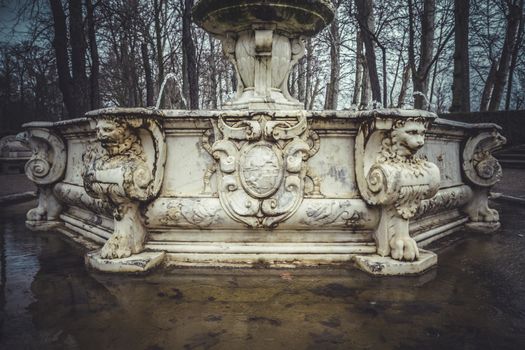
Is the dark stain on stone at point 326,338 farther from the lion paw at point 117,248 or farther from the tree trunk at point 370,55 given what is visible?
the tree trunk at point 370,55

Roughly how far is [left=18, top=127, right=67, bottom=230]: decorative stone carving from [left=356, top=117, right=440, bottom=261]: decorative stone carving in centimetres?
344

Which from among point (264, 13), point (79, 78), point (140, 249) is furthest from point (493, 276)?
point (79, 78)

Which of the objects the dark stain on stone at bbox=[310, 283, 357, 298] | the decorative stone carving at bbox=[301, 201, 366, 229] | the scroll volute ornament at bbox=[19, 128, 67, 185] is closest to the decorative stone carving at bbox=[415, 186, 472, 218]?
the decorative stone carving at bbox=[301, 201, 366, 229]

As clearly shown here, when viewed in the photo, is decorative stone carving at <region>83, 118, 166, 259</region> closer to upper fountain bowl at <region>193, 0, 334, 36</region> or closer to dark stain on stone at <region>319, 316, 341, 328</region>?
upper fountain bowl at <region>193, 0, 334, 36</region>

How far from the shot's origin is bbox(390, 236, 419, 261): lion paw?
2.60 metres

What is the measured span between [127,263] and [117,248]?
0.18 metres

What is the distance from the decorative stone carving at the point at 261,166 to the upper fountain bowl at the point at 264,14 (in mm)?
1232

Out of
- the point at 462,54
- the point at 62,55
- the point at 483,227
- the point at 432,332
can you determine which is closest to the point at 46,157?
the point at 432,332

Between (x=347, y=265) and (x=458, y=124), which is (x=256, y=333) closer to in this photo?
(x=347, y=265)

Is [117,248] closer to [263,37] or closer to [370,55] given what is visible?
[263,37]

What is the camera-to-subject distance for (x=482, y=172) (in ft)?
12.6

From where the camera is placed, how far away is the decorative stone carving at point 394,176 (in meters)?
2.57

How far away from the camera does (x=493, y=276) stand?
2596 mm

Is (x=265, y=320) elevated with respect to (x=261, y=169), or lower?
lower
